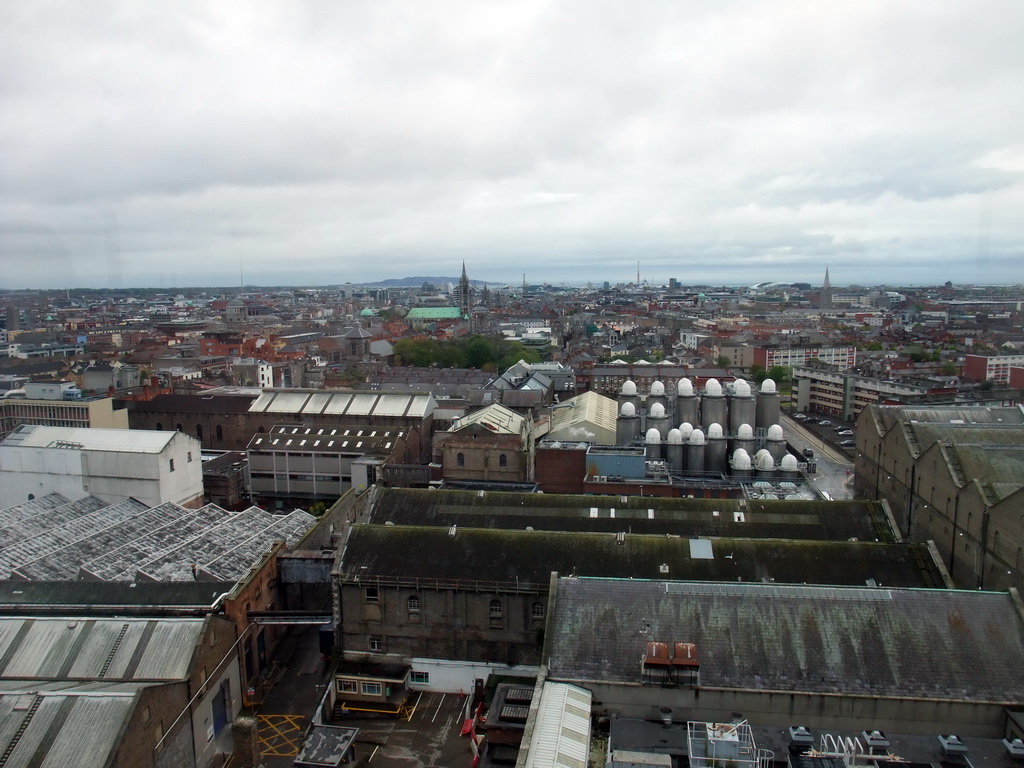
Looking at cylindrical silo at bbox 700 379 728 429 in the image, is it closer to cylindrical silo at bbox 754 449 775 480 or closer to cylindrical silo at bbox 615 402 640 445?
cylindrical silo at bbox 615 402 640 445

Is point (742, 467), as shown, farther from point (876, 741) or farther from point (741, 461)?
point (876, 741)

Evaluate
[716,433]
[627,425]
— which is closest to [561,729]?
[716,433]

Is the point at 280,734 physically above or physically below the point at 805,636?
below

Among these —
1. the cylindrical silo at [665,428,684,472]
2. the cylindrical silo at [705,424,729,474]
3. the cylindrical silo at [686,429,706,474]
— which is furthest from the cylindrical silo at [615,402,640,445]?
the cylindrical silo at [705,424,729,474]

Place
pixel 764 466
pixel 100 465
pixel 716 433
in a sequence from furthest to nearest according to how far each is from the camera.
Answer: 1. pixel 716 433
2. pixel 100 465
3. pixel 764 466

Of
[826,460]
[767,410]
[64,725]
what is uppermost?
[767,410]

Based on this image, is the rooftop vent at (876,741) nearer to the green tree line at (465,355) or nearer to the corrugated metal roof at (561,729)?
the corrugated metal roof at (561,729)

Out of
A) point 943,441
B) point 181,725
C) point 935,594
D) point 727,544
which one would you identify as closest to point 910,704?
point 935,594
